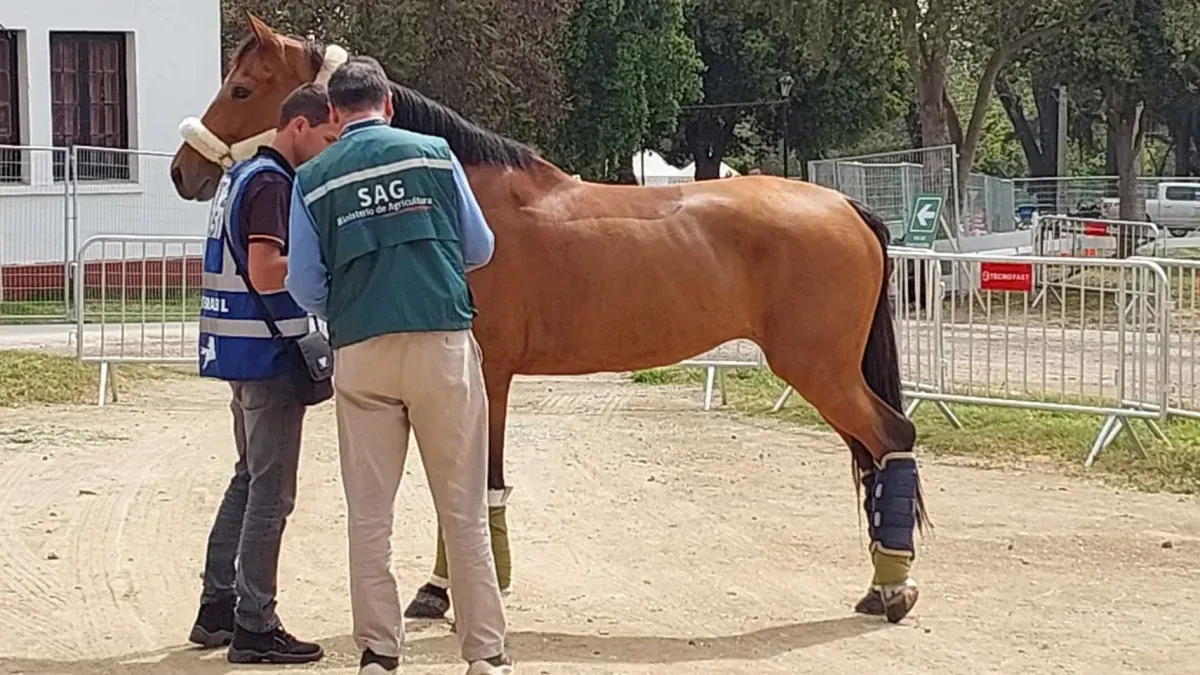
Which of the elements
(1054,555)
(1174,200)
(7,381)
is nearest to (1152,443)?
(1054,555)

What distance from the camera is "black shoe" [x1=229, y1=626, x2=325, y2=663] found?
19.5ft

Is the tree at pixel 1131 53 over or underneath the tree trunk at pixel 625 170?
over

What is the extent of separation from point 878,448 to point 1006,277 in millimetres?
4744

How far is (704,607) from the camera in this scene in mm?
6867

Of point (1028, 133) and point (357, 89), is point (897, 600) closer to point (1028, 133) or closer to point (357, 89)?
point (357, 89)

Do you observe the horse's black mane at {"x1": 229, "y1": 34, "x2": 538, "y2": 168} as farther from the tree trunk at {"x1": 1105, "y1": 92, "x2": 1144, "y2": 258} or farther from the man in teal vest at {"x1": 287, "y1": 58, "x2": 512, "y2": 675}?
the tree trunk at {"x1": 1105, "y1": 92, "x2": 1144, "y2": 258}

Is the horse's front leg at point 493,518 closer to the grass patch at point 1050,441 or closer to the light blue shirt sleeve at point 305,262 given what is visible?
the light blue shirt sleeve at point 305,262

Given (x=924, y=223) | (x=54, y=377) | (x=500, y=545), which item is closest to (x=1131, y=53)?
(x=924, y=223)

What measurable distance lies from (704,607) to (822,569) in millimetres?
905

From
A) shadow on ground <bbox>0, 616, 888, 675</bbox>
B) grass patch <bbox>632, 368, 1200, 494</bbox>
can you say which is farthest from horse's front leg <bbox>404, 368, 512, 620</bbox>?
grass patch <bbox>632, 368, 1200, 494</bbox>

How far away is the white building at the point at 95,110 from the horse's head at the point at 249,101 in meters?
14.3

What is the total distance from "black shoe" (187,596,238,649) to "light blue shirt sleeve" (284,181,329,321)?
1.53 metres

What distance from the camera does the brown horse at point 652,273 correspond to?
6.54 metres

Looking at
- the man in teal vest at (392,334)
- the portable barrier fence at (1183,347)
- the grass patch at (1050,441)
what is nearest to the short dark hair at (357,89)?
the man in teal vest at (392,334)
